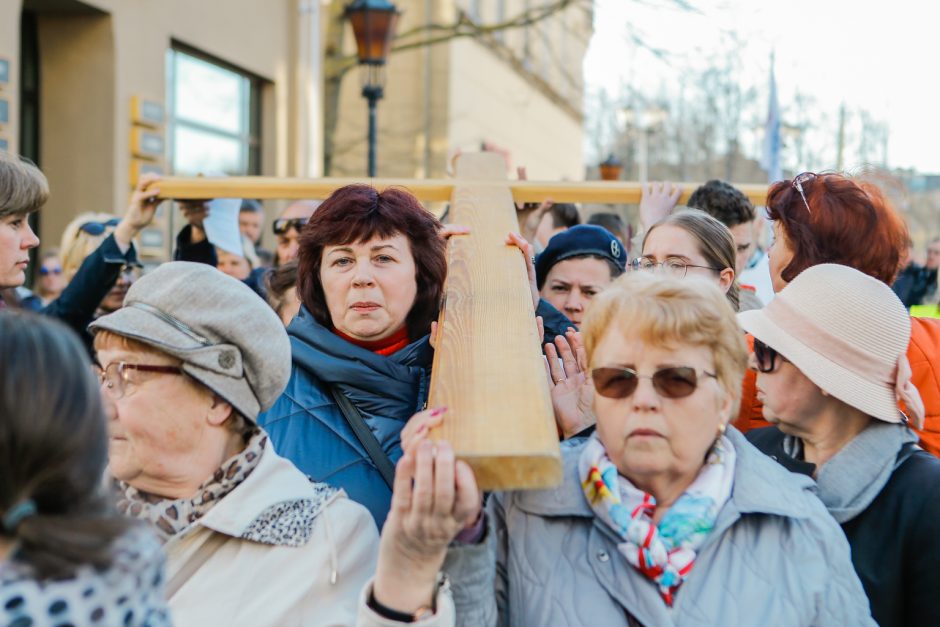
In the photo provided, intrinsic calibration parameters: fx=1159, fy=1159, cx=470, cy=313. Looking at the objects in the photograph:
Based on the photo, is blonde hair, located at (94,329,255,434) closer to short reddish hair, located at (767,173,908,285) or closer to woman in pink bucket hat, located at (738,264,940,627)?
woman in pink bucket hat, located at (738,264,940,627)

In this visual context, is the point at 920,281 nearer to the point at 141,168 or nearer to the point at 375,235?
the point at 141,168

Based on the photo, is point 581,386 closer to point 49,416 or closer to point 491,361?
point 491,361

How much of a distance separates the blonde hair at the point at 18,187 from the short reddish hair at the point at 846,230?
7.85ft

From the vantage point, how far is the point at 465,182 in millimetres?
3799

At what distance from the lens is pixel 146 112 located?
1141cm

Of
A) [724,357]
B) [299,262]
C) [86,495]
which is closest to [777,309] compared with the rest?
[724,357]

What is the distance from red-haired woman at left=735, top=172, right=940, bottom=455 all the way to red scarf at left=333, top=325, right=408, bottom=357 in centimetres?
99

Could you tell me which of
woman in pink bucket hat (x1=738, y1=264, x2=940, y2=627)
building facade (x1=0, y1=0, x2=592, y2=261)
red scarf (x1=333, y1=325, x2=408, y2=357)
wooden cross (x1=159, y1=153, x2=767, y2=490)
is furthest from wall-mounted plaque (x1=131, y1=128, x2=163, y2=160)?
woman in pink bucket hat (x1=738, y1=264, x2=940, y2=627)

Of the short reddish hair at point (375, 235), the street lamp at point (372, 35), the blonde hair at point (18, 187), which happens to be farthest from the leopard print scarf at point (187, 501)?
the street lamp at point (372, 35)

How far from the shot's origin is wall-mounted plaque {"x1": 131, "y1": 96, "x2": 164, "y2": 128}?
11.2 meters

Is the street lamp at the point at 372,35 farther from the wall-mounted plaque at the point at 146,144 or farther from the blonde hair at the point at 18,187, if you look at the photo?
the blonde hair at the point at 18,187

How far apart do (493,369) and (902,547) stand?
99 cm

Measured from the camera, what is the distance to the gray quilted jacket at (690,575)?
7.20 feet

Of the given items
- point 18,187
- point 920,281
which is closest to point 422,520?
point 18,187
